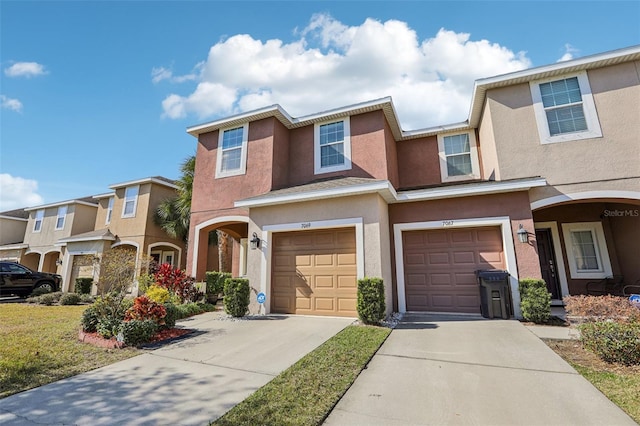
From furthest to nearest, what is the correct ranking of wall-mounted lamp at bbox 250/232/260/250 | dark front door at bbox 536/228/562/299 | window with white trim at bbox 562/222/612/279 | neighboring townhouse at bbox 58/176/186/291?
neighboring townhouse at bbox 58/176/186/291
dark front door at bbox 536/228/562/299
window with white trim at bbox 562/222/612/279
wall-mounted lamp at bbox 250/232/260/250

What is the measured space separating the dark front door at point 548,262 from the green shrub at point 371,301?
727 cm

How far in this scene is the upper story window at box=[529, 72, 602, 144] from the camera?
8.55 m

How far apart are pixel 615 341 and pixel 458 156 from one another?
26.8 ft

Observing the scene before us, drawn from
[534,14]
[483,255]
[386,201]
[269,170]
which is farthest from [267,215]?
[534,14]

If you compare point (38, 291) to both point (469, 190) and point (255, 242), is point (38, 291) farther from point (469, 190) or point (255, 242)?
point (469, 190)

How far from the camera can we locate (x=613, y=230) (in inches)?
385

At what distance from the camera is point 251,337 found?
20.5 feet

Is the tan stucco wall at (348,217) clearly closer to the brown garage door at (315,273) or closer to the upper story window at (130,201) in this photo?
the brown garage door at (315,273)

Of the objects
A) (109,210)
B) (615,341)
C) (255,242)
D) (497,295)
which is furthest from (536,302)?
(109,210)

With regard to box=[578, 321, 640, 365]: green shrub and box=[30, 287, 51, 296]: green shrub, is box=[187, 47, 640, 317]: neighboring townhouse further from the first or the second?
box=[30, 287, 51, 296]: green shrub

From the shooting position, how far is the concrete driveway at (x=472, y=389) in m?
3.00

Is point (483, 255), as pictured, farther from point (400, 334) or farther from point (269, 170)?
point (269, 170)

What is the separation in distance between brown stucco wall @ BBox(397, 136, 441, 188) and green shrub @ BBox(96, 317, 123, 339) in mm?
10195

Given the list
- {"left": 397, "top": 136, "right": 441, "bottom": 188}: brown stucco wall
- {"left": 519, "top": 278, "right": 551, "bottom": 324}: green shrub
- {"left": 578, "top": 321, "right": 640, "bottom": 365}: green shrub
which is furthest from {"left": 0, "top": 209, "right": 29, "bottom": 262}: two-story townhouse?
{"left": 578, "top": 321, "right": 640, "bottom": 365}: green shrub
